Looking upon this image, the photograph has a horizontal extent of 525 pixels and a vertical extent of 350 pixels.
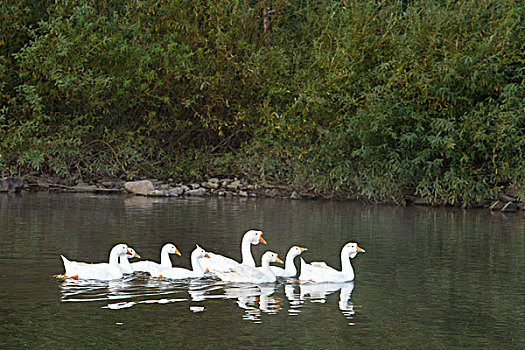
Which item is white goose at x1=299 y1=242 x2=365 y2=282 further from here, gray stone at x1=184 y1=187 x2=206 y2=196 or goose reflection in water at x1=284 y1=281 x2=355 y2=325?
gray stone at x1=184 y1=187 x2=206 y2=196

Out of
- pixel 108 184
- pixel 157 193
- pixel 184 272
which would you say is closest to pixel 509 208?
pixel 157 193

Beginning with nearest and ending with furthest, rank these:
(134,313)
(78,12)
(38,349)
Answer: (38,349) → (134,313) → (78,12)

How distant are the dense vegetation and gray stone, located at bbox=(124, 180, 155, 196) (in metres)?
1.04

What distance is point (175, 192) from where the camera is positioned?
30.0 metres

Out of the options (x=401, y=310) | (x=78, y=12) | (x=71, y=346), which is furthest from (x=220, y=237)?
(x=78, y=12)

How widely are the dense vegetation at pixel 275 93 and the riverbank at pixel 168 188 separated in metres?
0.44

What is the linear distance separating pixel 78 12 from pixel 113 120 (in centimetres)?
462

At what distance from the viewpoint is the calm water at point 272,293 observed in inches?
372

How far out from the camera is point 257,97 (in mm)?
31297

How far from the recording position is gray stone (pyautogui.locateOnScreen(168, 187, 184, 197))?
97.5 feet

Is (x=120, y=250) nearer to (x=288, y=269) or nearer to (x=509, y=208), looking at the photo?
(x=288, y=269)

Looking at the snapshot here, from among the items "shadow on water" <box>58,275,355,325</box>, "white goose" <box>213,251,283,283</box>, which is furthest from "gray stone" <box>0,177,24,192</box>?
"white goose" <box>213,251,283,283</box>

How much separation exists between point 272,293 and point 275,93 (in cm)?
1870

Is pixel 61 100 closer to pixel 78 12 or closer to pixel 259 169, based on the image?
pixel 78 12
